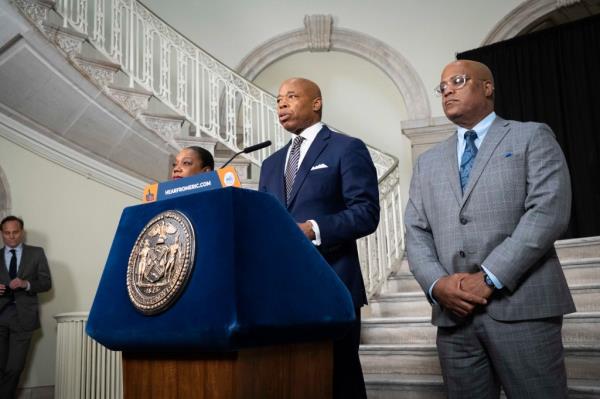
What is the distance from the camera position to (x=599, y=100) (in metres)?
5.66

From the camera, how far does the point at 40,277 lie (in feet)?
14.8

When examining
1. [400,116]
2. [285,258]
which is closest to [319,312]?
[285,258]

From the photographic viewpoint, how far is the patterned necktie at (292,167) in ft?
5.43

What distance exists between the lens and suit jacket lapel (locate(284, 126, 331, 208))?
5.29 feet

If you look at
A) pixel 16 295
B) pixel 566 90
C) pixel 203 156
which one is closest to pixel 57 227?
pixel 16 295

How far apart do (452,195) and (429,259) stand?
0.20 meters

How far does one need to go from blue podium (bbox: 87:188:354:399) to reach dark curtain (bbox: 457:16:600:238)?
16.9 feet

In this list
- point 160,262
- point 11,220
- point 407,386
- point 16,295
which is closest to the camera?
point 160,262

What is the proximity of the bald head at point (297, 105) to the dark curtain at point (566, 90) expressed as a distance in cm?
460

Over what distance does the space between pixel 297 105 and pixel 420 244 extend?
566 millimetres

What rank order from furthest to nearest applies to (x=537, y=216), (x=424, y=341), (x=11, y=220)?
(x=11, y=220)
(x=424, y=341)
(x=537, y=216)

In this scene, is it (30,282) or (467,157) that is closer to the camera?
(467,157)

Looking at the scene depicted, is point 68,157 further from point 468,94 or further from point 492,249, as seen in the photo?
point 492,249

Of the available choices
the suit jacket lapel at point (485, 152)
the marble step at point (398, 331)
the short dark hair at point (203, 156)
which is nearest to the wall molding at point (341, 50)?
the marble step at point (398, 331)
